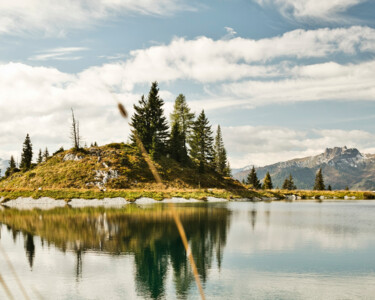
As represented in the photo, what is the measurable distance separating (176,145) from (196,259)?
85.7 meters

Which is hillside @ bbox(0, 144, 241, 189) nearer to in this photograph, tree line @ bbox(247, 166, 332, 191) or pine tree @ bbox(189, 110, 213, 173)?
pine tree @ bbox(189, 110, 213, 173)

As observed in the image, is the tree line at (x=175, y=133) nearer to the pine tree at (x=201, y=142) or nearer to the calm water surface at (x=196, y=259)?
the pine tree at (x=201, y=142)

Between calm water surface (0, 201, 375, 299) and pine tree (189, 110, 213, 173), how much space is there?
76.2 metres

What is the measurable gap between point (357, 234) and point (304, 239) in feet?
20.2

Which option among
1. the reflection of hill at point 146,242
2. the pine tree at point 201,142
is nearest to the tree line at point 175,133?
the pine tree at point 201,142

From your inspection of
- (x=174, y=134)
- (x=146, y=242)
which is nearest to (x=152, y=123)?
(x=174, y=134)

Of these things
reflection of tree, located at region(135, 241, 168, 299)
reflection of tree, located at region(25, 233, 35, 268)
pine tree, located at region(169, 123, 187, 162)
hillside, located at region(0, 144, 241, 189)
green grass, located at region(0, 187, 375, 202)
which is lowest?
reflection of tree, located at region(25, 233, 35, 268)

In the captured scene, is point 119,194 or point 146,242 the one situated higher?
point 119,194

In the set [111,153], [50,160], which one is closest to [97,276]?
[111,153]

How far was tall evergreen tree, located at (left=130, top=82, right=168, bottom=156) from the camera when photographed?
101m

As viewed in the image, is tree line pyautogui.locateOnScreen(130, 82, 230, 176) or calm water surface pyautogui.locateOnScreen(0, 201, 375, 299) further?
tree line pyautogui.locateOnScreen(130, 82, 230, 176)

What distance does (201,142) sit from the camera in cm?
10881

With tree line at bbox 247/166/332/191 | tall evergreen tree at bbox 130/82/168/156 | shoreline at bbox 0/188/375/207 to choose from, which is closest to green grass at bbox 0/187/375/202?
shoreline at bbox 0/188/375/207

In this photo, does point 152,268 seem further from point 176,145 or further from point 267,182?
point 267,182
